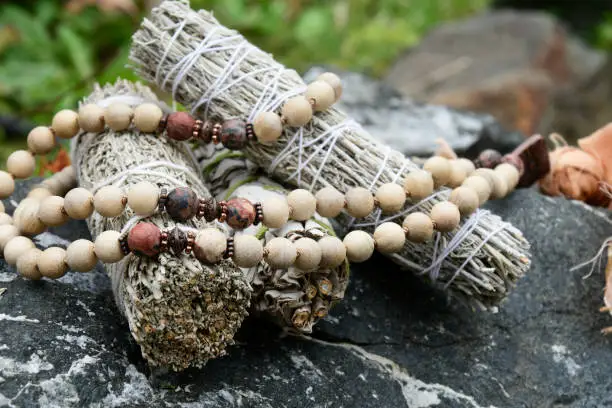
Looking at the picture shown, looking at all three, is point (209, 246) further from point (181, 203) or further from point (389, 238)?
point (389, 238)

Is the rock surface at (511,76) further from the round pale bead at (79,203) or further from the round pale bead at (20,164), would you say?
the round pale bead at (79,203)

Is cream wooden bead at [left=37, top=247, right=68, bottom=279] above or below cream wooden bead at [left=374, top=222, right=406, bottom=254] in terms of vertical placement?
below

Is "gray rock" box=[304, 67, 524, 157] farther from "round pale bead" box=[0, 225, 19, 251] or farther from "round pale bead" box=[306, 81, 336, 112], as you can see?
"round pale bead" box=[0, 225, 19, 251]

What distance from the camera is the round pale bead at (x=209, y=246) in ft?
3.69

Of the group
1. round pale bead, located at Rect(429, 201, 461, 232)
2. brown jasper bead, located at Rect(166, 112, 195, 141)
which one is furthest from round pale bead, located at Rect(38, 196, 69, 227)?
round pale bead, located at Rect(429, 201, 461, 232)

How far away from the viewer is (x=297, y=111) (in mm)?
1384

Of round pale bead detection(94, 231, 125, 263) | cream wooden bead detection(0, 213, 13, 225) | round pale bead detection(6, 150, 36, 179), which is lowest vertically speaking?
cream wooden bead detection(0, 213, 13, 225)

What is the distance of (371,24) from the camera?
13.6 ft

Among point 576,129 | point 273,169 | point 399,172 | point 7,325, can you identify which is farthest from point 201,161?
point 576,129

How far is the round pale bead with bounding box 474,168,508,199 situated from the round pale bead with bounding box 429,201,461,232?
0.83 ft

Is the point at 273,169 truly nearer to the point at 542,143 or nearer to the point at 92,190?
the point at 92,190

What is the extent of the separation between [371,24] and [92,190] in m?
3.10

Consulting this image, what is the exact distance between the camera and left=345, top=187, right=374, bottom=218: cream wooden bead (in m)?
1.37

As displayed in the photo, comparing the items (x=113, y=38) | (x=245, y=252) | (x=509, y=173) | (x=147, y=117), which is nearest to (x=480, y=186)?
(x=509, y=173)
